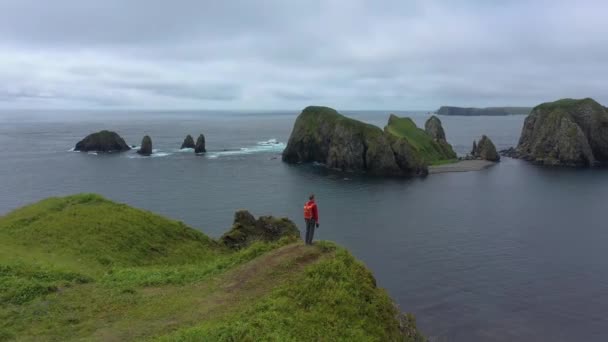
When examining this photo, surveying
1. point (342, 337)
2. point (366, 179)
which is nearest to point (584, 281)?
point (342, 337)

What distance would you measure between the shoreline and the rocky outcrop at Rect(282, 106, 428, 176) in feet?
25.1

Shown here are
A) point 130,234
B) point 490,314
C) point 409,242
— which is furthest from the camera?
point 409,242

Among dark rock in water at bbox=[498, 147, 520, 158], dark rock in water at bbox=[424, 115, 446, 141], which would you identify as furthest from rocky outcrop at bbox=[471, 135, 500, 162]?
dark rock in water at bbox=[424, 115, 446, 141]

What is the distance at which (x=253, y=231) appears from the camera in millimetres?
45219

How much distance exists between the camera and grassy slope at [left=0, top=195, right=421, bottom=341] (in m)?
19.9

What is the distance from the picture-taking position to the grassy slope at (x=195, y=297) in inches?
784

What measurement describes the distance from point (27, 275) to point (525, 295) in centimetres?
4121

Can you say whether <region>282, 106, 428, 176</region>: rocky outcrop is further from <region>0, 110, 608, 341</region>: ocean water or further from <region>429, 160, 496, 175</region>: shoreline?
<region>429, 160, 496, 175</region>: shoreline

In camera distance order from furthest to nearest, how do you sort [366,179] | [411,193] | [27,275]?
[366,179]
[411,193]
[27,275]

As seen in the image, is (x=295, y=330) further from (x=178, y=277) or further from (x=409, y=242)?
(x=409, y=242)

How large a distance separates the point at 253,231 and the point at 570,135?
119248 mm

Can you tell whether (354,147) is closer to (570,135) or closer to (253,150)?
(253,150)

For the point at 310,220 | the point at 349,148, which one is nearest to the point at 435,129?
the point at 349,148

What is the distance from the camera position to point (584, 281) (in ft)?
161
